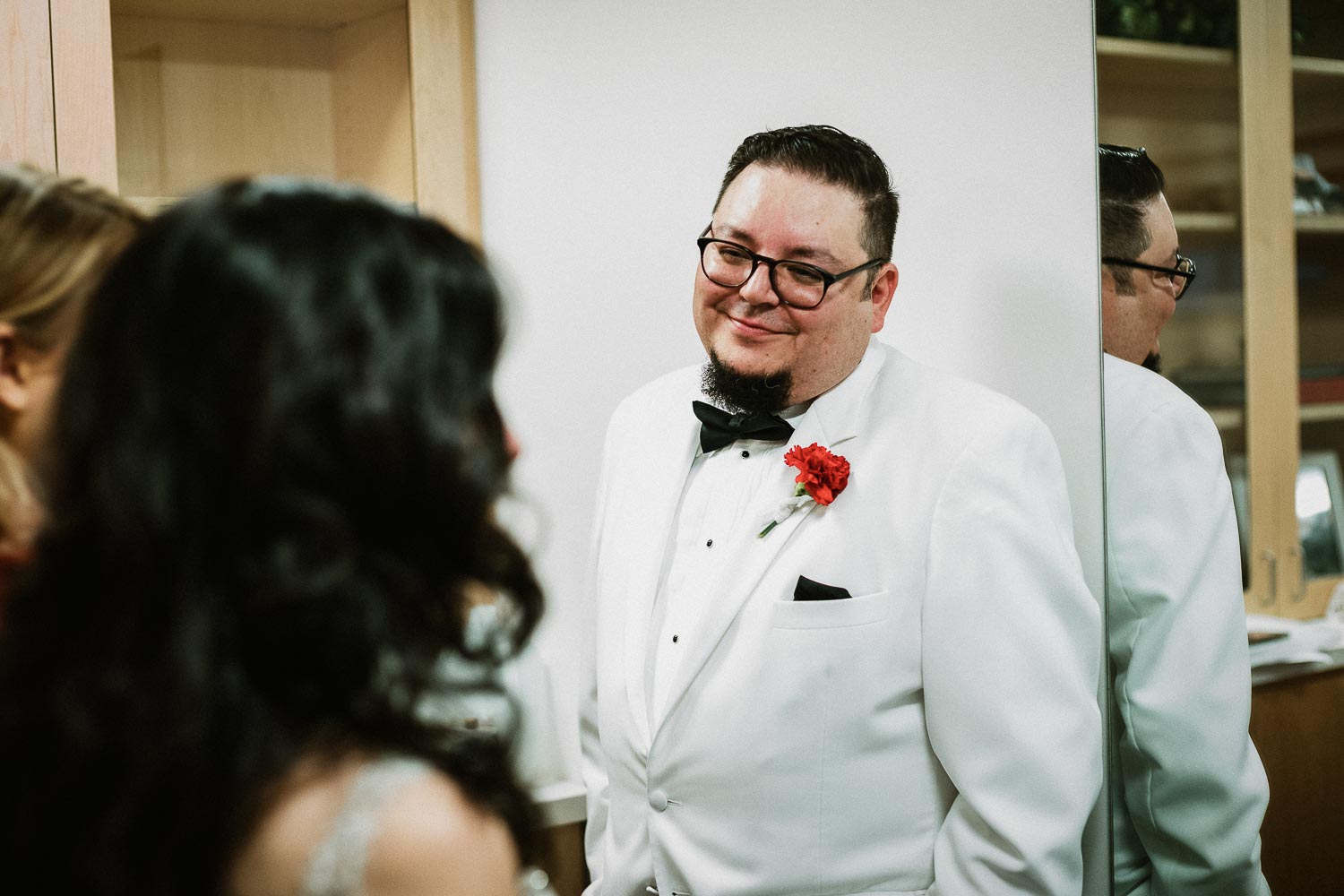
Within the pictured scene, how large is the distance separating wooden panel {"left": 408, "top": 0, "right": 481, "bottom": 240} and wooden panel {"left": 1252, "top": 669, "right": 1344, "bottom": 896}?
1581 mm

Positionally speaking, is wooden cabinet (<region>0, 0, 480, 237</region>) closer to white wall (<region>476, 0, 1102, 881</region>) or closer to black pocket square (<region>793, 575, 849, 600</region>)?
white wall (<region>476, 0, 1102, 881</region>)

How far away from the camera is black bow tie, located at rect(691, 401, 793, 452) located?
1.86 metres

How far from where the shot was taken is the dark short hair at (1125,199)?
1602 mm

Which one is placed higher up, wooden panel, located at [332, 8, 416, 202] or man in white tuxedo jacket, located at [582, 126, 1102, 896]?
wooden panel, located at [332, 8, 416, 202]

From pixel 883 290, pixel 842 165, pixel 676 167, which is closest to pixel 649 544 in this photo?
pixel 883 290

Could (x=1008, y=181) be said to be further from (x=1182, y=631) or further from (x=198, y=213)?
(x=198, y=213)

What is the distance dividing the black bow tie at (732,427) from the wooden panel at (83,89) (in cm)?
105

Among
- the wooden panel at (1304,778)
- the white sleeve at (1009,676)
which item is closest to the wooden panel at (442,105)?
the white sleeve at (1009,676)

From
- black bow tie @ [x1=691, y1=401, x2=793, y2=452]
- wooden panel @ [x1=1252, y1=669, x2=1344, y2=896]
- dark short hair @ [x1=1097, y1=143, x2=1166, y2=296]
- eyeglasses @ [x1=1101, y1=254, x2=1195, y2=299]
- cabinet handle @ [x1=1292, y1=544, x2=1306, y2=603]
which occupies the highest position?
dark short hair @ [x1=1097, y1=143, x2=1166, y2=296]

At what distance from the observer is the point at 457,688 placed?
88cm

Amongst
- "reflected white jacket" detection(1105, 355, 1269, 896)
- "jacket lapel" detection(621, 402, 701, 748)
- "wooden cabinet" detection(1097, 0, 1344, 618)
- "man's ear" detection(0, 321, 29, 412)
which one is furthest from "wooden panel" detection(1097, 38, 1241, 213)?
"man's ear" detection(0, 321, 29, 412)

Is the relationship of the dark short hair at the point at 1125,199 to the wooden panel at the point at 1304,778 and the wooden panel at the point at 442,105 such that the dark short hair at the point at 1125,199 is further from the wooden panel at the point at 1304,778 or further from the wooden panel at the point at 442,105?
the wooden panel at the point at 442,105

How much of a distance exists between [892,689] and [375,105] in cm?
155

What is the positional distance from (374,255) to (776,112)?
173 cm
